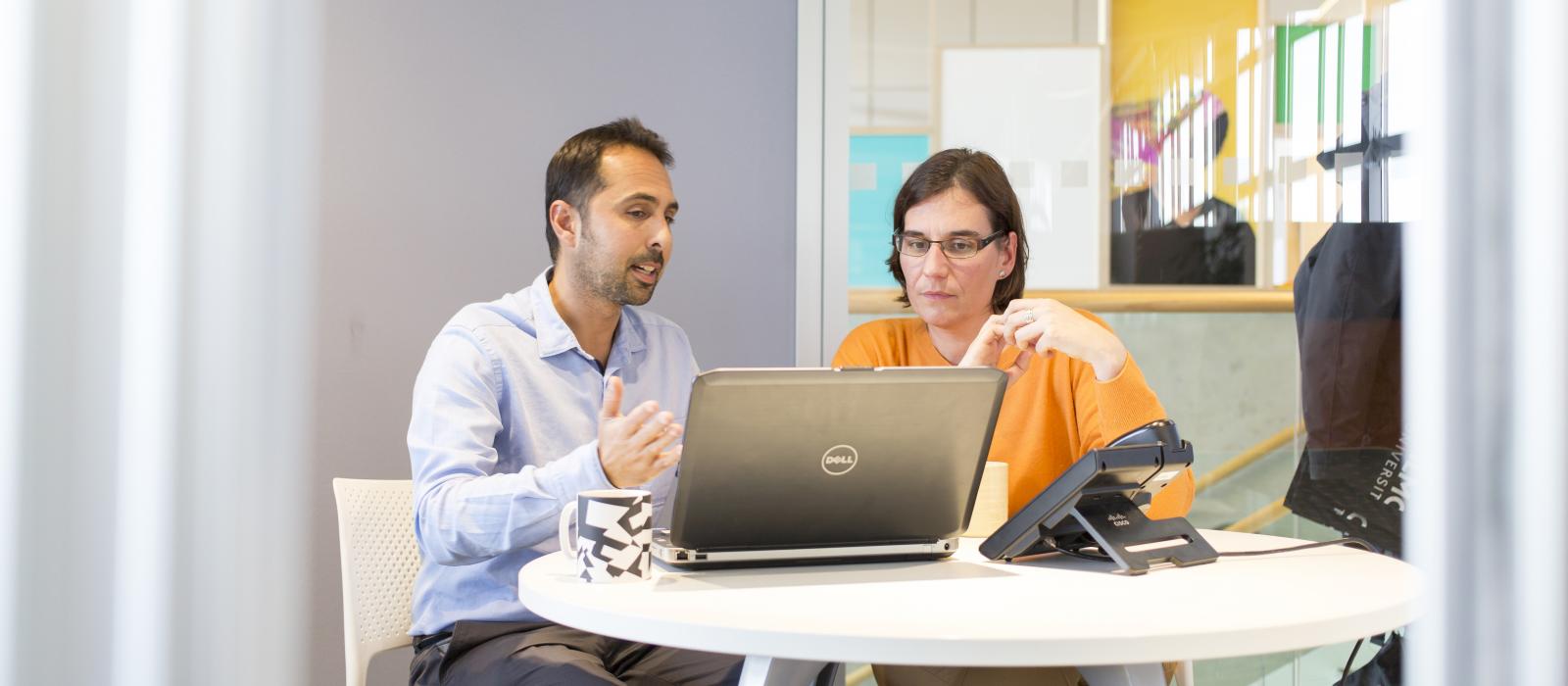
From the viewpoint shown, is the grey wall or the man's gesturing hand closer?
the man's gesturing hand

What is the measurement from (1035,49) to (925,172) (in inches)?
29.5

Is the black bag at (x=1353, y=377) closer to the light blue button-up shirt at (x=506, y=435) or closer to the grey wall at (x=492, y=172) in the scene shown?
the grey wall at (x=492, y=172)

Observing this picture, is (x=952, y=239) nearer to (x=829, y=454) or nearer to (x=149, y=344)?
(x=829, y=454)

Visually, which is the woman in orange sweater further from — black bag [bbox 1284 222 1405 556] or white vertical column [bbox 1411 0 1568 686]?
white vertical column [bbox 1411 0 1568 686]

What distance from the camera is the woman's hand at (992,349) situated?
1.96 meters

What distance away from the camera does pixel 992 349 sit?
2.01 metres

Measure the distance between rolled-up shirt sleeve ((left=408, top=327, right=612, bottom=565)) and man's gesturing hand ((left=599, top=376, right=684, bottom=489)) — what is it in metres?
0.03

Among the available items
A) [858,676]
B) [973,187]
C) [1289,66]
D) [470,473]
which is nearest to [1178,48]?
[1289,66]

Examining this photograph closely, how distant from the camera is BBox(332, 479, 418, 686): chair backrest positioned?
6.82ft

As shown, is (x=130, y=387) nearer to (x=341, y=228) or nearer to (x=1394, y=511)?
(x=341, y=228)

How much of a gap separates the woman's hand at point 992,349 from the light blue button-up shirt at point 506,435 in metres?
0.49

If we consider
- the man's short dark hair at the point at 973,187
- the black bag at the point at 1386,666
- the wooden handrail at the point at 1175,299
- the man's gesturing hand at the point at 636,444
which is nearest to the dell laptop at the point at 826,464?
the man's gesturing hand at the point at 636,444

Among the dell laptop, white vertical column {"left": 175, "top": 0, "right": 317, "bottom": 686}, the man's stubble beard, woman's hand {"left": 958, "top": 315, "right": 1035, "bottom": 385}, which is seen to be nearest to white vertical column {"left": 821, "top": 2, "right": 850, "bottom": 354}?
the man's stubble beard

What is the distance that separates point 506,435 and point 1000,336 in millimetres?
893
